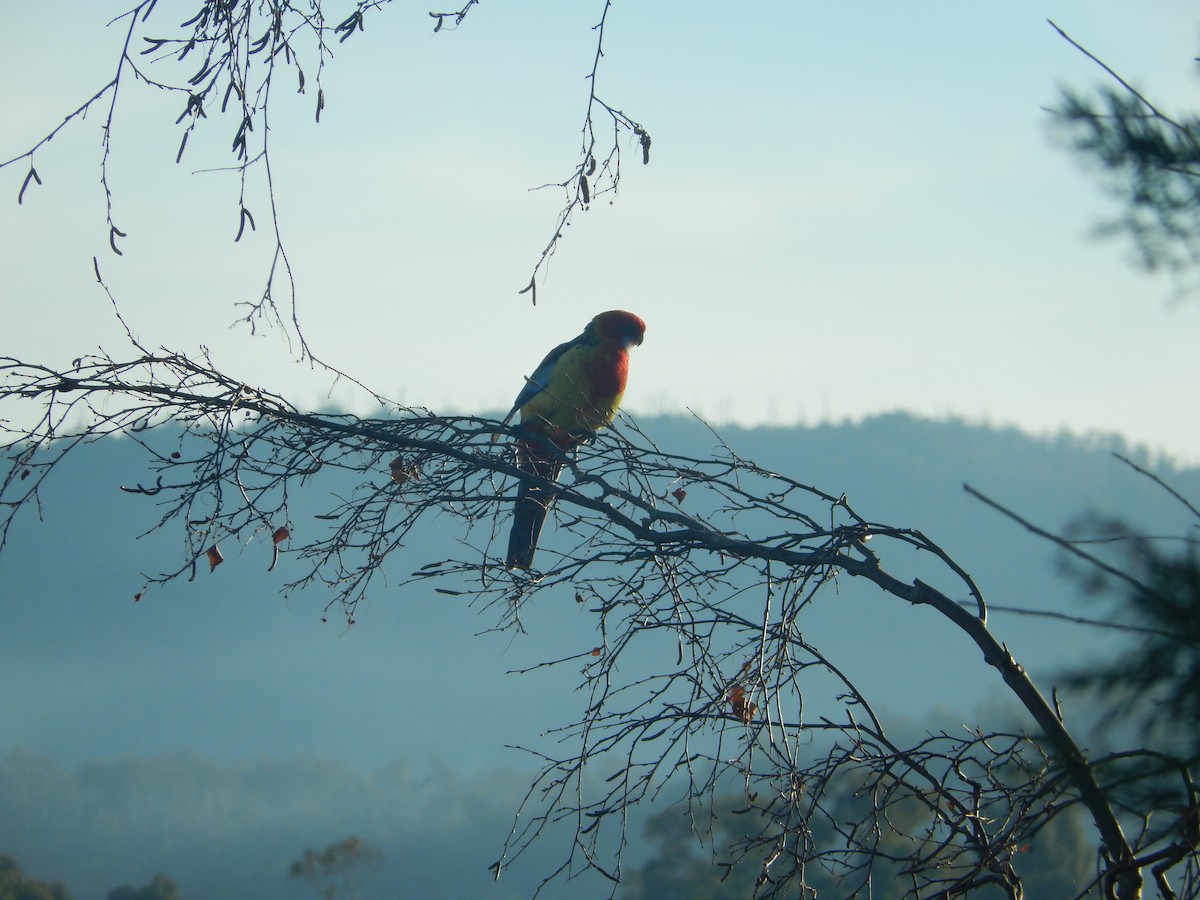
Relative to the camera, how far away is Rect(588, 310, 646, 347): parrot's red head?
6.34 metres

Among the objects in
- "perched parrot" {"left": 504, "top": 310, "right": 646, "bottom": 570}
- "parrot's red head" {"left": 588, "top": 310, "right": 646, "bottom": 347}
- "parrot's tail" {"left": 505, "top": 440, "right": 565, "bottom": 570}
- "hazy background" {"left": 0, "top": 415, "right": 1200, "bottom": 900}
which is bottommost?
"parrot's tail" {"left": 505, "top": 440, "right": 565, "bottom": 570}

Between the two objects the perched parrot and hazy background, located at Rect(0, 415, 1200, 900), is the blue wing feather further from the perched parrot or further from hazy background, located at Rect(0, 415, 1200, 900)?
hazy background, located at Rect(0, 415, 1200, 900)

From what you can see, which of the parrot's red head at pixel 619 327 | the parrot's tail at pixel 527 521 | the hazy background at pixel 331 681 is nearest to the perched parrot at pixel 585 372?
the parrot's red head at pixel 619 327

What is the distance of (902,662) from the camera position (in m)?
67.6

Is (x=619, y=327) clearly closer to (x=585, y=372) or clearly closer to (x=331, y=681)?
(x=585, y=372)

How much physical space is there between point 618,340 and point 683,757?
12.8 feet

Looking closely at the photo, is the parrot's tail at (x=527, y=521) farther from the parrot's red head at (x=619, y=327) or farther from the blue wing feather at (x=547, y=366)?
the parrot's red head at (x=619, y=327)

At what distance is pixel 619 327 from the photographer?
6.39m

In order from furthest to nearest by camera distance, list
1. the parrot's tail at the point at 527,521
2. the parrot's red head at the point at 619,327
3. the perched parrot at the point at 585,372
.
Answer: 1. the parrot's red head at the point at 619,327
2. the perched parrot at the point at 585,372
3. the parrot's tail at the point at 527,521

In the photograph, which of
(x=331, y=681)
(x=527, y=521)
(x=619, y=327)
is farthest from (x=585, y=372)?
(x=331, y=681)

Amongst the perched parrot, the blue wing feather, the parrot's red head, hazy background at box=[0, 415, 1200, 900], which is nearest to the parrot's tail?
the perched parrot

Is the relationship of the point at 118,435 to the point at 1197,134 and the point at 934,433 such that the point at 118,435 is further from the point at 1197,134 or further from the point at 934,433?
the point at 934,433

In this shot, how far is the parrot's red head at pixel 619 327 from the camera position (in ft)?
20.8

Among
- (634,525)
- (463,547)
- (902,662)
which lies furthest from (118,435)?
(902,662)
